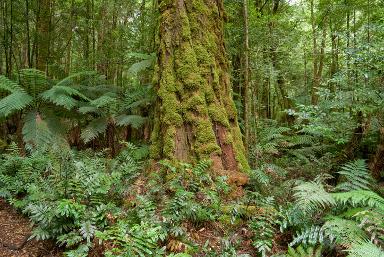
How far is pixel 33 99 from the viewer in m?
7.01

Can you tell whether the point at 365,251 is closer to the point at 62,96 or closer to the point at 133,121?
the point at 133,121

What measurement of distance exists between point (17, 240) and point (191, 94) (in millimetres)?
2799

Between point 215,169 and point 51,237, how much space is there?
2064 millimetres

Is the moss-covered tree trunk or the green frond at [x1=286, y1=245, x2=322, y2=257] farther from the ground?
the moss-covered tree trunk

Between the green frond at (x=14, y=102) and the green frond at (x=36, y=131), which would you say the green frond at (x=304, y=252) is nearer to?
the green frond at (x=36, y=131)

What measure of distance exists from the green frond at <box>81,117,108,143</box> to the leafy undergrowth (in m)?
2.24

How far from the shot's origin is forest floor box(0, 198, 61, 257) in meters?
3.53

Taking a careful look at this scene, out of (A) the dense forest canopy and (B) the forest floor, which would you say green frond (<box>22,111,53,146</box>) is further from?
(B) the forest floor

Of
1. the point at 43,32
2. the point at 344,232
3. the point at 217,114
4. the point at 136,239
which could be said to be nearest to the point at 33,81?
the point at 43,32

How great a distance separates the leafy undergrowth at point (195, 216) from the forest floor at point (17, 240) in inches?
5.3

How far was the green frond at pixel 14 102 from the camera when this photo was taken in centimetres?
622

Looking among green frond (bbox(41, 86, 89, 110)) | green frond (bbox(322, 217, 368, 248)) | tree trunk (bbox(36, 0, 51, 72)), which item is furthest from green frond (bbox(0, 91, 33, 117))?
green frond (bbox(322, 217, 368, 248))

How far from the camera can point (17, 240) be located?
12.9 feet

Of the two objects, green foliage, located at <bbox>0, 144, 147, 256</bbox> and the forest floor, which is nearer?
green foliage, located at <bbox>0, 144, 147, 256</bbox>
